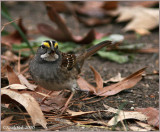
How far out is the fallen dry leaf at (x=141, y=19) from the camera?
6.41 meters

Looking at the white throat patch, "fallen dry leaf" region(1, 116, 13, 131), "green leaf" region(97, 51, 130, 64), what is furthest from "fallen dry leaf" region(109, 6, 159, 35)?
"fallen dry leaf" region(1, 116, 13, 131)

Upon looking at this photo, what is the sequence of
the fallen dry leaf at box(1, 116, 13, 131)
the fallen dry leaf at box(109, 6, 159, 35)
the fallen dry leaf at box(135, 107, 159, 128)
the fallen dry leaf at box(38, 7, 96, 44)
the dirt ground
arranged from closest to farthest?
the fallen dry leaf at box(1, 116, 13, 131) < the fallen dry leaf at box(135, 107, 159, 128) < the dirt ground < the fallen dry leaf at box(38, 7, 96, 44) < the fallen dry leaf at box(109, 6, 159, 35)

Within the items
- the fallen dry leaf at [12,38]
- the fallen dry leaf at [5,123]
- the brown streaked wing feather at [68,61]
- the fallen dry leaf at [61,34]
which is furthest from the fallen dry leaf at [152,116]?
the fallen dry leaf at [12,38]

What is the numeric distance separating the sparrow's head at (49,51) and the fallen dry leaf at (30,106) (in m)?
0.70

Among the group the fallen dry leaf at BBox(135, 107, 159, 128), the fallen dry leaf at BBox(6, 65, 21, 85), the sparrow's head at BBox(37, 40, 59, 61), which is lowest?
the fallen dry leaf at BBox(135, 107, 159, 128)

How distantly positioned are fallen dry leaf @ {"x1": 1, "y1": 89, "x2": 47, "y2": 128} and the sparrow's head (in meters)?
0.70

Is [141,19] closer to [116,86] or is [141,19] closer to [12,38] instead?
[12,38]

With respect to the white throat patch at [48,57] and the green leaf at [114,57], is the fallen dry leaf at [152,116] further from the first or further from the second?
the green leaf at [114,57]

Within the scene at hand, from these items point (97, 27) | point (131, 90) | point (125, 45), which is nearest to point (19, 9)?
point (97, 27)

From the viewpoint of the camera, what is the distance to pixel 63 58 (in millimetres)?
3895

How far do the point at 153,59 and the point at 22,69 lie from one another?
2455 mm

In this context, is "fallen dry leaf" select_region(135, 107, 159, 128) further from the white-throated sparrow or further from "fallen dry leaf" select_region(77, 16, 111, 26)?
"fallen dry leaf" select_region(77, 16, 111, 26)

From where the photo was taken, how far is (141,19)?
256 inches

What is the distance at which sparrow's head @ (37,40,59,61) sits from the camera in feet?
11.1
